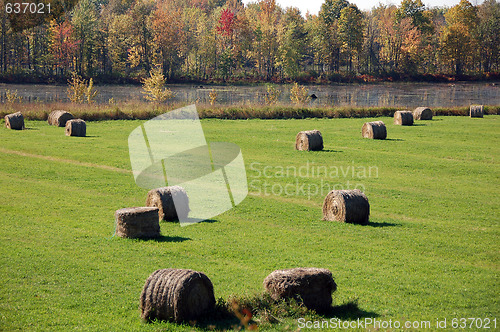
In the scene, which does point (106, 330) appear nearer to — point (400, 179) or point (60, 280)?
point (60, 280)

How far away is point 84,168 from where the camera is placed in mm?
25406

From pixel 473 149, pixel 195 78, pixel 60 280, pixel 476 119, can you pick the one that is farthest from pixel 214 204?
pixel 195 78

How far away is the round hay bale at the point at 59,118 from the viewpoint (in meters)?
42.2

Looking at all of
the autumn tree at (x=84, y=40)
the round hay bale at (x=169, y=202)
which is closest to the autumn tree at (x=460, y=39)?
the autumn tree at (x=84, y=40)

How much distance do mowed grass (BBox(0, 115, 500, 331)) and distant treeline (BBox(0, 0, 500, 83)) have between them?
91.2 m

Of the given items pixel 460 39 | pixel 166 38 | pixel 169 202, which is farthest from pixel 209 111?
pixel 460 39

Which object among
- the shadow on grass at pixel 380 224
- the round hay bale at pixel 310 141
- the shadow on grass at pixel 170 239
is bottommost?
the shadow on grass at pixel 380 224

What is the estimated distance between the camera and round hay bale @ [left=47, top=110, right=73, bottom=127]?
4222 centimetres

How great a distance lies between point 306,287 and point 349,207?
23.2 feet

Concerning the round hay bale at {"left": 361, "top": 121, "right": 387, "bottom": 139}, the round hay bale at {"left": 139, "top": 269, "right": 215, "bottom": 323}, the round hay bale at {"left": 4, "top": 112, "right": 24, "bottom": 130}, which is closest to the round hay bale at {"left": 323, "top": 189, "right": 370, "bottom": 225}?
the round hay bale at {"left": 139, "top": 269, "right": 215, "bottom": 323}

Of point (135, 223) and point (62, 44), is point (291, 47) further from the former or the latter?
point (135, 223)

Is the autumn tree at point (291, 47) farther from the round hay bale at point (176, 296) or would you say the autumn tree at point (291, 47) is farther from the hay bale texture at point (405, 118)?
the round hay bale at point (176, 296)

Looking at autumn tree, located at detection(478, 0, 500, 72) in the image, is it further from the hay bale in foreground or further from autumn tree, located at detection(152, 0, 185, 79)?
the hay bale in foreground

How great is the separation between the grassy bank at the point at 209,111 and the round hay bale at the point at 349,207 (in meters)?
33.3
